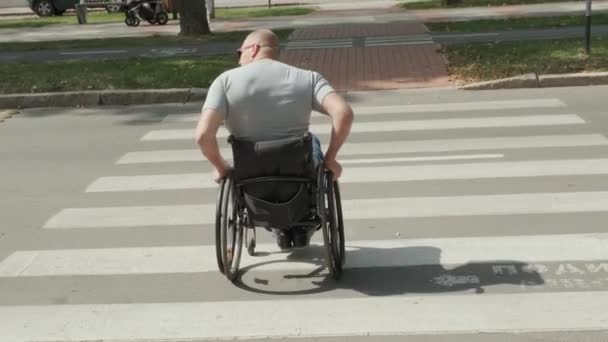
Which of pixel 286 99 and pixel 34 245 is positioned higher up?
pixel 286 99

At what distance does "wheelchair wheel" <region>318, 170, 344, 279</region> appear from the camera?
5.17 meters

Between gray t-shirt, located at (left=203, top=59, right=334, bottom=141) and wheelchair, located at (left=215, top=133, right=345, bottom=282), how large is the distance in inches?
4.8

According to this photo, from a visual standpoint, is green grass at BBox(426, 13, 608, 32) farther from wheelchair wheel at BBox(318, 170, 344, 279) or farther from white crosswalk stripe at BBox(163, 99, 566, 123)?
wheelchair wheel at BBox(318, 170, 344, 279)

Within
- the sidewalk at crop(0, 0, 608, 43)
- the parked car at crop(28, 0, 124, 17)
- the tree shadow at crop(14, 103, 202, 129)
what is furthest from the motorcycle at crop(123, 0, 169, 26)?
the tree shadow at crop(14, 103, 202, 129)

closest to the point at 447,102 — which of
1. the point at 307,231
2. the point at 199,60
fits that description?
the point at 199,60

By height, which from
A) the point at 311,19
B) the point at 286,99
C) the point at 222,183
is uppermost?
the point at 286,99

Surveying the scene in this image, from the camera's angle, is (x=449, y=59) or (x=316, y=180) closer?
(x=316, y=180)

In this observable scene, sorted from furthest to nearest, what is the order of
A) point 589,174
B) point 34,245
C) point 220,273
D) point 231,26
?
point 231,26 → point 589,174 → point 34,245 → point 220,273

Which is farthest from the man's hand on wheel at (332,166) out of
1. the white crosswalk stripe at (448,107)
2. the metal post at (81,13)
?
the metal post at (81,13)

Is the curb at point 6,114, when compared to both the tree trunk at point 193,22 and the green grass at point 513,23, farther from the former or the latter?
the green grass at point 513,23

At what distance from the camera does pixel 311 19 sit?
2377 centimetres

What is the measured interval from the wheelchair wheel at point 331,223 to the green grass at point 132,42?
1295 cm

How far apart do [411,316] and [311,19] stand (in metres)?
19.4

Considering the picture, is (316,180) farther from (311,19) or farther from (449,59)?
(311,19)
